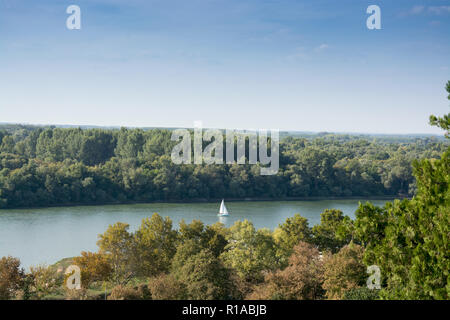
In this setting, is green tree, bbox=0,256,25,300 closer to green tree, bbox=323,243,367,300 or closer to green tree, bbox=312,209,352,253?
green tree, bbox=323,243,367,300

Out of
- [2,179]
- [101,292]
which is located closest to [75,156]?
[2,179]

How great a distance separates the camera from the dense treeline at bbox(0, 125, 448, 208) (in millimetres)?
28750

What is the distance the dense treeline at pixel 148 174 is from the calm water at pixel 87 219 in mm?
1477

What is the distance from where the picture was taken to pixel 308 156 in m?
36.3

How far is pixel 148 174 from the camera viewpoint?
32219mm

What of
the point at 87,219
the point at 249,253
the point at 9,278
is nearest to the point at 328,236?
the point at 249,253

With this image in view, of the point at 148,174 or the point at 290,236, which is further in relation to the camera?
the point at 148,174

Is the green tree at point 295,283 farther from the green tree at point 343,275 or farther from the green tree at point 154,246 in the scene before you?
the green tree at point 154,246

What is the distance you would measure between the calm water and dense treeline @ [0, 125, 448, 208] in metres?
1.48

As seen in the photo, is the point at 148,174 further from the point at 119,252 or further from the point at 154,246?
the point at 119,252

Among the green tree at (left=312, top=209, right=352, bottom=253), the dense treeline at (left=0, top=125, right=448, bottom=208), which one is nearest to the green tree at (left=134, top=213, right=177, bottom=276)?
the green tree at (left=312, top=209, right=352, bottom=253)

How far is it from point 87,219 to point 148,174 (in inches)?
361
